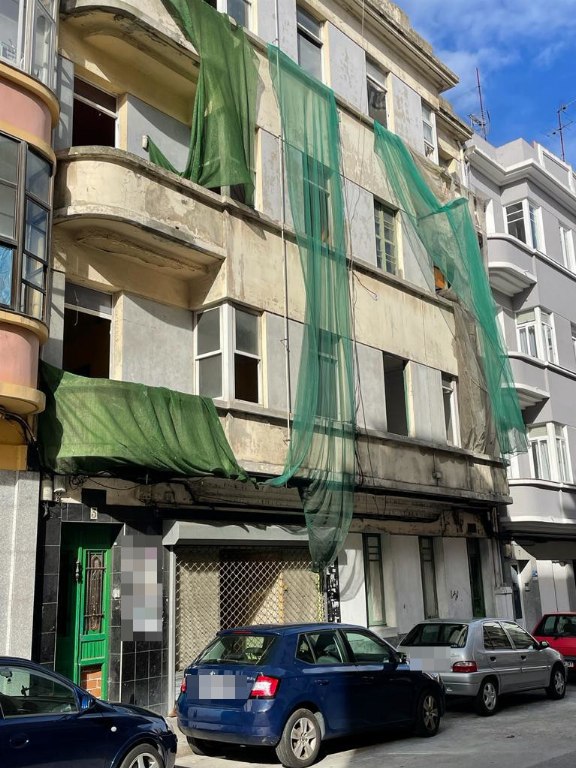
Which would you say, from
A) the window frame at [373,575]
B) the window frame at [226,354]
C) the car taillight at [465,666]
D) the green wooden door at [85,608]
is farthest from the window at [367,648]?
the window frame at [373,575]

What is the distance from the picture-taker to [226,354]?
43.0 ft

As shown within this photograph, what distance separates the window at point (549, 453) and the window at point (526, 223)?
18.3 ft

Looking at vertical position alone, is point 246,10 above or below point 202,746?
above

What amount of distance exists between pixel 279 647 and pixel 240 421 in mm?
4826

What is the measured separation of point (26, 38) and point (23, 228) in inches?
111

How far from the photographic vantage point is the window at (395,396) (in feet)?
58.0

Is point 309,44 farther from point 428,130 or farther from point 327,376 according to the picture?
point 327,376

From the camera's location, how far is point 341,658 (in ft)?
31.3

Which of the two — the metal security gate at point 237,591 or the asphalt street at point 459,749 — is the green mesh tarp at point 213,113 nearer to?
the metal security gate at point 237,591

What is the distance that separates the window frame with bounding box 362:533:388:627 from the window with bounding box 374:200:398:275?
5.96m

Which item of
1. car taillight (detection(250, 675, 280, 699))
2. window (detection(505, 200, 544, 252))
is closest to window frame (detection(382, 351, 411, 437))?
window (detection(505, 200, 544, 252))

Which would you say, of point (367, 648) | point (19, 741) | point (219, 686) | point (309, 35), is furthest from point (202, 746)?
point (309, 35)

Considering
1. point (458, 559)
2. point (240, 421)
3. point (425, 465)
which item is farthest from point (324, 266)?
point (458, 559)

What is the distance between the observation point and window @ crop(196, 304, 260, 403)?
Answer: 43.1ft
